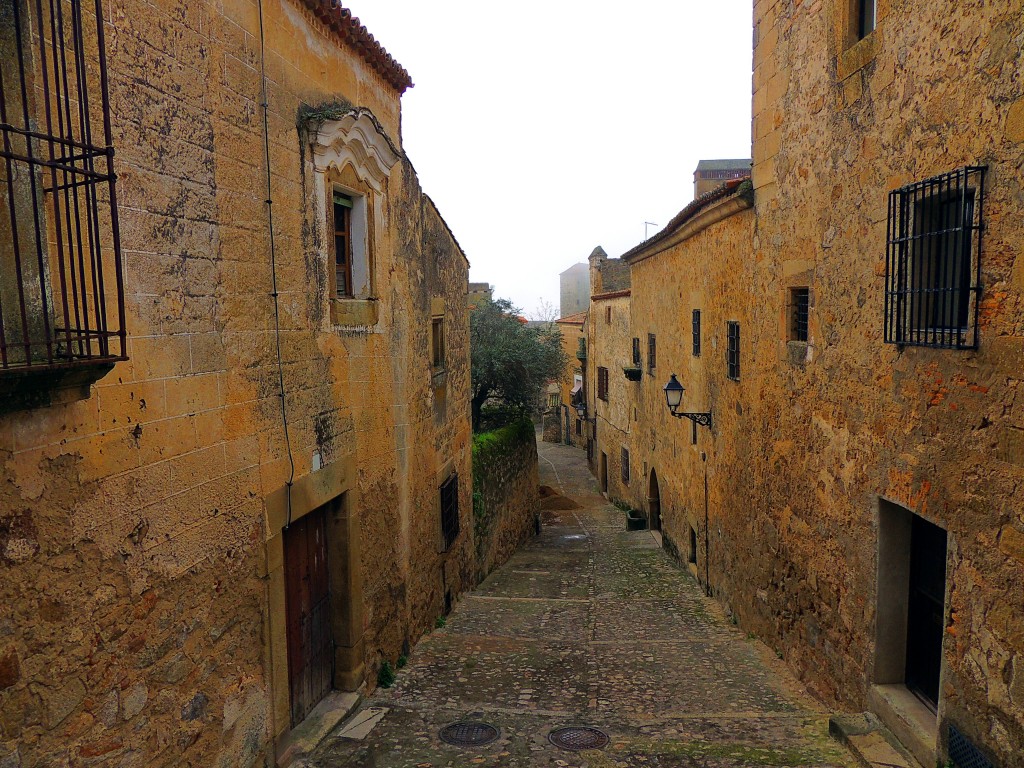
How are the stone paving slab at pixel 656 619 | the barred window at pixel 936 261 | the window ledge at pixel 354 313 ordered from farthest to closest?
the stone paving slab at pixel 656 619, the window ledge at pixel 354 313, the barred window at pixel 936 261

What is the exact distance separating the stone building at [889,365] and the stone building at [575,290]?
55882mm

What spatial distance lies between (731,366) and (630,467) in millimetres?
11511

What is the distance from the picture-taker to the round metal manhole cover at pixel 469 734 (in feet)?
20.0

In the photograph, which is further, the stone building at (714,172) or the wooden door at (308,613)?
the stone building at (714,172)

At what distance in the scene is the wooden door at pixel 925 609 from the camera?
5.34 m

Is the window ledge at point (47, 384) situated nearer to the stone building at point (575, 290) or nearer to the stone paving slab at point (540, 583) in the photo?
the stone paving slab at point (540, 583)

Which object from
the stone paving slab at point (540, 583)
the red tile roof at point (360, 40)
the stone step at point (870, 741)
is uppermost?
the red tile roof at point (360, 40)

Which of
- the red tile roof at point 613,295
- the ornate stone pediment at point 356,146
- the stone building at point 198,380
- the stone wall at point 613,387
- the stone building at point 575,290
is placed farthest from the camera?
the stone building at point 575,290

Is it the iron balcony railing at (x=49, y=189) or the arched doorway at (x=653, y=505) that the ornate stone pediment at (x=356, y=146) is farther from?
the arched doorway at (x=653, y=505)

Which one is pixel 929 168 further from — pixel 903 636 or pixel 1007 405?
pixel 903 636

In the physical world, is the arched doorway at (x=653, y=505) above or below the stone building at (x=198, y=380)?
below

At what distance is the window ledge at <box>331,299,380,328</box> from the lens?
652 centimetres

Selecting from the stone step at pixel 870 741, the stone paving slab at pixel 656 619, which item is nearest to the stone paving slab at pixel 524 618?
the stone paving slab at pixel 656 619

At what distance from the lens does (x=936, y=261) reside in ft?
16.3
